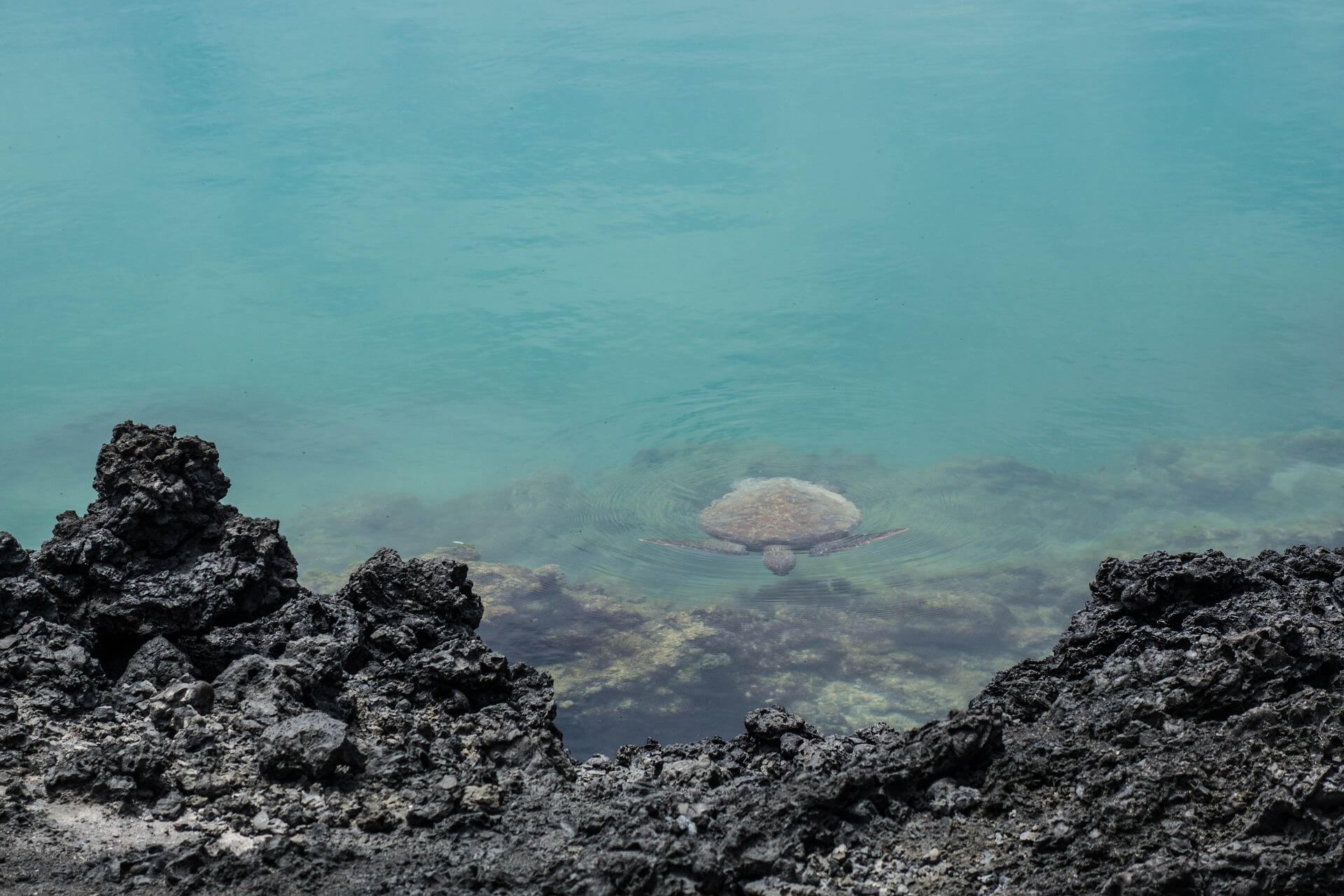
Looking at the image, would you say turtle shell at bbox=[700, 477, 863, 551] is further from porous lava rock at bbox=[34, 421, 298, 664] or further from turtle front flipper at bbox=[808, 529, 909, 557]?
porous lava rock at bbox=[34, 421, 298, 664]

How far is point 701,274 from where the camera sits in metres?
15.7

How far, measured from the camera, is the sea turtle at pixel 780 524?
31.2 ft

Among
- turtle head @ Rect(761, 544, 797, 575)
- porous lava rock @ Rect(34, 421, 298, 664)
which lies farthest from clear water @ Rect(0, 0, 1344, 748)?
porous lava rock @ Rect(34, 421, 298, 664)

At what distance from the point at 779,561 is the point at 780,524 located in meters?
0.39

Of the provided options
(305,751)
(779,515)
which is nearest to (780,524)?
(779,515)

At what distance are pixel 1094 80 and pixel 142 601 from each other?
1865 cm

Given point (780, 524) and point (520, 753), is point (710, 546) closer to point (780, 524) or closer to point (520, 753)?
point (780, 524)

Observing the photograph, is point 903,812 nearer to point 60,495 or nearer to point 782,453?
point 782,453

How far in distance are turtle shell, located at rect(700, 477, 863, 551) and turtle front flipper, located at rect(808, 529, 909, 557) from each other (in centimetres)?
4

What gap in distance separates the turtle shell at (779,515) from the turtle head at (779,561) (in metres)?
0.13

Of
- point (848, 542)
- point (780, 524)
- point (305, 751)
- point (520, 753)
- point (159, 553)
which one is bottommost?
point (848, 542)

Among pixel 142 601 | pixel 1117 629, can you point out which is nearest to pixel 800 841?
pixel 1117 629

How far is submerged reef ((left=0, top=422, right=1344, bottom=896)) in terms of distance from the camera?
3133 mm

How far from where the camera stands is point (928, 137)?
18656 millimetres
